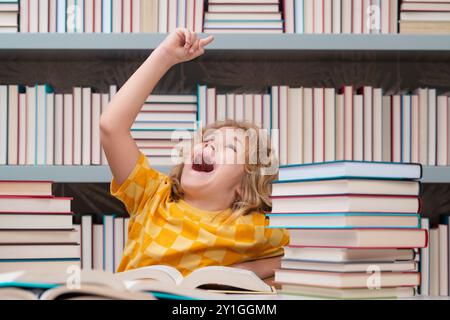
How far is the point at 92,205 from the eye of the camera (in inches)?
87.6

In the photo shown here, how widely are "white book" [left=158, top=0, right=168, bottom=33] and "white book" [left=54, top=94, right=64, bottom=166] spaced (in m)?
0.37

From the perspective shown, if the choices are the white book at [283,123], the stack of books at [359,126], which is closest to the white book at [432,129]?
the stack of books at [359,126]

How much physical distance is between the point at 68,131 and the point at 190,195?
636 millimetres

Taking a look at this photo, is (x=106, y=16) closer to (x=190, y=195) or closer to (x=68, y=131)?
(x=68, y=131)

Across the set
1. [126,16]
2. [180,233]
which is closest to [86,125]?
[126,16]

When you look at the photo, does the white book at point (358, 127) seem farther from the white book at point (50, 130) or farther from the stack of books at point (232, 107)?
the white book at point (50, 130)

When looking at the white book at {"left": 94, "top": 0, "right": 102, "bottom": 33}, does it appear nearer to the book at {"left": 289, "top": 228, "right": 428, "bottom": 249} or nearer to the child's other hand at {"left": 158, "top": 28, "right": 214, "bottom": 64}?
the child's other hand at {"left": 158, "top": 28, "right": 214, "bottom": 64}

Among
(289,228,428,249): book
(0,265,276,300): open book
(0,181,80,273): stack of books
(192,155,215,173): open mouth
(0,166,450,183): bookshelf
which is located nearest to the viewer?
(0,265,276,300): open book

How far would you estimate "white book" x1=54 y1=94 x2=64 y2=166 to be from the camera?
1.98 metres

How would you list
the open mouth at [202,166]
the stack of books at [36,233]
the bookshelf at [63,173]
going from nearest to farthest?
1. the stack of books at [36,233]
2. the open mouth at [202,166]
3. the bookshelf at [63,173]

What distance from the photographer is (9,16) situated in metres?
1.98

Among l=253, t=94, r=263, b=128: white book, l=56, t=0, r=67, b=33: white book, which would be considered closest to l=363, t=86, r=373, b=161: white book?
l=253, t=94, r=263, b=128: white book

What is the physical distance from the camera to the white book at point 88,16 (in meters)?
1.98

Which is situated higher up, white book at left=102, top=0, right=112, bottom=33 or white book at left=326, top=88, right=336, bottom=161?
white book at left=102, top=0, right=112, bottom=33
